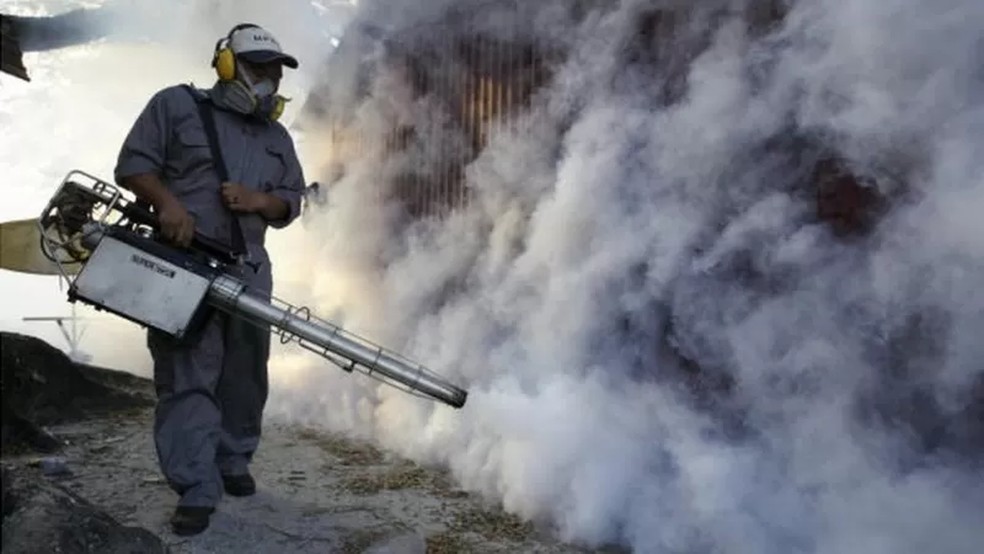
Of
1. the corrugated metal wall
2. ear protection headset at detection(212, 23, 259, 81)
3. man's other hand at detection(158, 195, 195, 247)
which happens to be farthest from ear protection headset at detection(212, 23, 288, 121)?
the corrugated metal wall

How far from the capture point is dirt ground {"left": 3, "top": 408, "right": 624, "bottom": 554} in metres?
3.25

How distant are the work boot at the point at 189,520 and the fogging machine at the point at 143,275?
66 cm

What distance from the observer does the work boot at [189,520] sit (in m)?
3.14

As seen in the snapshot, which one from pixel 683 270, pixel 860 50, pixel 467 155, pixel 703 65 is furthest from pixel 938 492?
pixel 467 155

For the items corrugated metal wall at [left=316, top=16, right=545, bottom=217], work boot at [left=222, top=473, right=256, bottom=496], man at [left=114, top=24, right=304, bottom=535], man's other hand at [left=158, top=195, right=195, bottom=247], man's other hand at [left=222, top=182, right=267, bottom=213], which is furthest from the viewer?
corrugated metal wall at [left=316, top=16, right=545, bottom=217]

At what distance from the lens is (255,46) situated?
3426 millimetres

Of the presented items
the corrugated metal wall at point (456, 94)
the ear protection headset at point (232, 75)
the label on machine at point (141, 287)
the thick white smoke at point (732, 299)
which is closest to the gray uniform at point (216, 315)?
the ear protection headset at point (232, 75)

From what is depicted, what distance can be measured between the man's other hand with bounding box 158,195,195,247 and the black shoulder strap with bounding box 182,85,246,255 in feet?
0.91

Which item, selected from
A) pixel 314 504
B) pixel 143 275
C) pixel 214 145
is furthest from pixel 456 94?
pixel 143 275

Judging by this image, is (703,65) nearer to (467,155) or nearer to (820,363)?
(820,363)

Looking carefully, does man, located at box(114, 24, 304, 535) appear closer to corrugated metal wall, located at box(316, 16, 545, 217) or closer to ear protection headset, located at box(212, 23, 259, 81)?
ear protection headset, located at box(212, 23, 259, 81)

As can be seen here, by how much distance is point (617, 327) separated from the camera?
440 cm

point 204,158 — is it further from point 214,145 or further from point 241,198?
point 241,198

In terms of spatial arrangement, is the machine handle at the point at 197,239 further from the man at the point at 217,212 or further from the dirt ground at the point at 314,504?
the dirt ground at the point at 314,504
